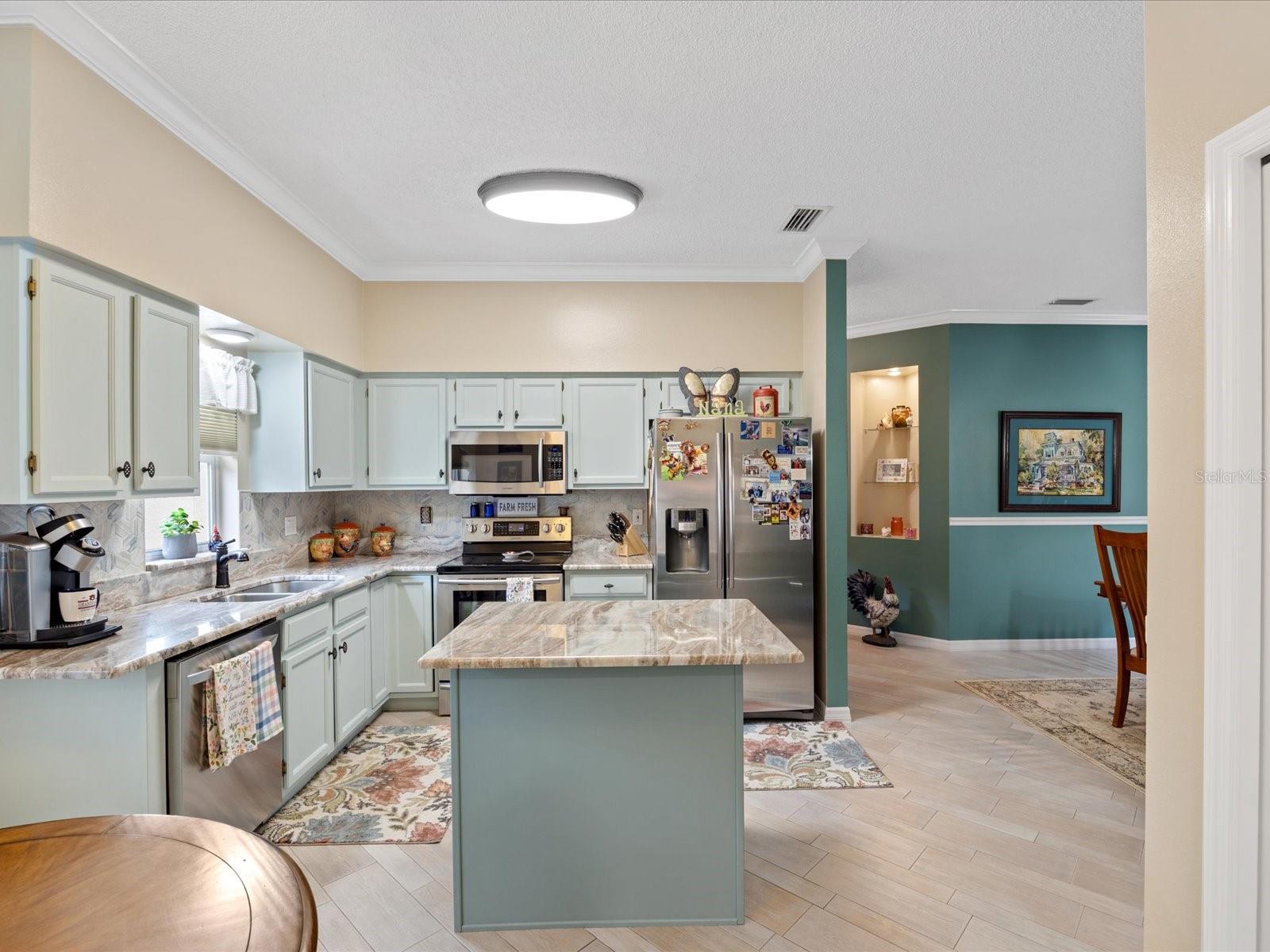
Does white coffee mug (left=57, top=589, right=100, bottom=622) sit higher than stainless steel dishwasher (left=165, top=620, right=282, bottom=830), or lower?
higher

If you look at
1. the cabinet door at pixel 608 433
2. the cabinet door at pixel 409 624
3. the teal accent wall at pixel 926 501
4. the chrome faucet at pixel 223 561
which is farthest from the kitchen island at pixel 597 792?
the teal accent wall at pixel 926 501

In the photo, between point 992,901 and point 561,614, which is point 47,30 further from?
point 992,901

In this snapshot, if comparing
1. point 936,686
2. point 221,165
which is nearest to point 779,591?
point 936,686

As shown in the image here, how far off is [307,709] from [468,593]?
1.18 meters

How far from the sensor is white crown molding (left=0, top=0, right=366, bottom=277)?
6.38 ft

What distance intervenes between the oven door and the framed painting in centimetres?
387

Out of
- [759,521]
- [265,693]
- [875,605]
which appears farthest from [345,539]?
[875,605]

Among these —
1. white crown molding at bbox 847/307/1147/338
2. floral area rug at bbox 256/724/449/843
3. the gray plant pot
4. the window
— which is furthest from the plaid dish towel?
white crown molding at bbox 847/307/1147/338

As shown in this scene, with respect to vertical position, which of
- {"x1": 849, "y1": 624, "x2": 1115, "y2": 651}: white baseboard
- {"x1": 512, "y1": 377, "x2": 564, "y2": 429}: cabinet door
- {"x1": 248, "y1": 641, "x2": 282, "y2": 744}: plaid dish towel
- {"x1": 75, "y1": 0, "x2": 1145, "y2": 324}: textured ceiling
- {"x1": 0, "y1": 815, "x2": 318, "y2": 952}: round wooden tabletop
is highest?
{"x1": 75, "y1": 0, "x2": 1145, "y2": 324}: textured ceiling

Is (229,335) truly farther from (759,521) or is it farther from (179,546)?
(759,521)

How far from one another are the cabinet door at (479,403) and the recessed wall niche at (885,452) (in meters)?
3.38

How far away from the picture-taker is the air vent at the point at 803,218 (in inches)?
137

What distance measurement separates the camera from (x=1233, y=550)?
117 centimetres

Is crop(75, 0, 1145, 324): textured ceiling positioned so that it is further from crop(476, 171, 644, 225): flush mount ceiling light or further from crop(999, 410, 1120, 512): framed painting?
crop(999, 410, 1120, 512): framed painting
